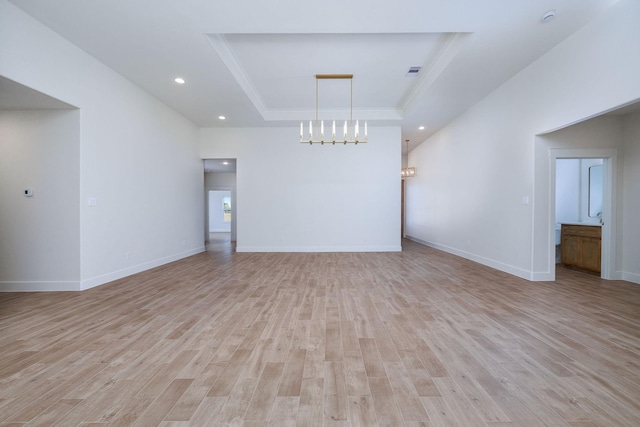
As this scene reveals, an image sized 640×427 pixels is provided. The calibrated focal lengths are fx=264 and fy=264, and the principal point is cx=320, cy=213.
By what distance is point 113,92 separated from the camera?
416 cm

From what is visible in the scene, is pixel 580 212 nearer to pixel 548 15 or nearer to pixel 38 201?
pixel 548 15

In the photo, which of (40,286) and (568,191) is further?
(568,191)

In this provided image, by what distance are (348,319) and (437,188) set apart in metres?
6.04

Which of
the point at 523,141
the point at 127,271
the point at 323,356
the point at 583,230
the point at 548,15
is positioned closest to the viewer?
the point at 323,356

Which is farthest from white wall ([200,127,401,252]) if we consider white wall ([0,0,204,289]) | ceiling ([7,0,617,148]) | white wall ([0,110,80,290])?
white wall ([0,110,80,290])

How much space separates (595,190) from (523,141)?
9.42ft

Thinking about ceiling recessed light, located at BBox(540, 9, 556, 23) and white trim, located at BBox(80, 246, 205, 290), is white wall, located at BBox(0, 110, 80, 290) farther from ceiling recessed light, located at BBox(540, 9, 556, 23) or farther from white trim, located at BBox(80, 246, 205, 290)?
ceiling recessed light, located at BBox(540, 9, 556, 23)

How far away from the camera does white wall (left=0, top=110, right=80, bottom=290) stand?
357cm

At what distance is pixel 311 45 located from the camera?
379 cm

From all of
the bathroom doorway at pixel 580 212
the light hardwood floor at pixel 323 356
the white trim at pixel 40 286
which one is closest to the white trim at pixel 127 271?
the white trim at pixel 40 286

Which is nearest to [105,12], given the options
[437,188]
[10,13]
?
[10,13]

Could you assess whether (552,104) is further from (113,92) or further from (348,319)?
(113,92)

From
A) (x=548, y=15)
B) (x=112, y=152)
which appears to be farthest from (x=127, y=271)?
(x=548, y=15)

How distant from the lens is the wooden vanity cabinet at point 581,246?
14.6 feet
